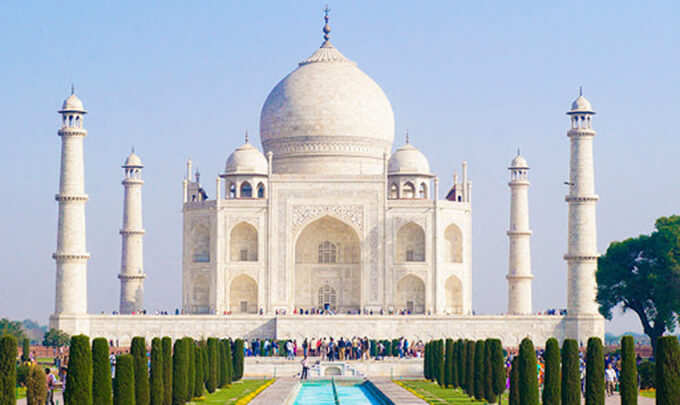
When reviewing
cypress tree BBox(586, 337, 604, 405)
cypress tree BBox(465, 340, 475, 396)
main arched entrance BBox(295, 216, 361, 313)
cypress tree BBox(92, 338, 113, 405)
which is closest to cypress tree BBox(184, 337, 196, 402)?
cypress tree BBox(92, 338, 113, 405)

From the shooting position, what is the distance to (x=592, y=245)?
33.0m

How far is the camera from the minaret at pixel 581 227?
108ft

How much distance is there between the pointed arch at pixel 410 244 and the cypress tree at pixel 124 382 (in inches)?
864

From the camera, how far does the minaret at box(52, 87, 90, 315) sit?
3219 cm

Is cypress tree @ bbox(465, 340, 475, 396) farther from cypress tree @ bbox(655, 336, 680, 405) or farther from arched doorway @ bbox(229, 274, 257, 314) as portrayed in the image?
arched doorway @ bbox(229, 274, 257, 314)

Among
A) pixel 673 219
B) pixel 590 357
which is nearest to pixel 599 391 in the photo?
pixel 590 357

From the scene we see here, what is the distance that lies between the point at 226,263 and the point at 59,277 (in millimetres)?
5135

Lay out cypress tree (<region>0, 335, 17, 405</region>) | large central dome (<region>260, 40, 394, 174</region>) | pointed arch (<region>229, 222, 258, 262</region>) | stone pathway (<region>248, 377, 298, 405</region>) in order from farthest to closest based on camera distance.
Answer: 1. large central dome (<region>260, 40, 394, 174</region>)
2. pointed arch (<region>229, 222, 258, 262</region>)
3. stone pathway (<region>248, 377, 298, 405</region>)
4. cypress tree (<region>0, 335, 17, 405</region>)

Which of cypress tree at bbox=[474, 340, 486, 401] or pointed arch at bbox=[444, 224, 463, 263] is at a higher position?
pointed arch at bbox=[444, 224, 463, 263]

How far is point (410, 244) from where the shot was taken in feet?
120

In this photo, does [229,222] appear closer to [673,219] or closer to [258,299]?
[258,299]

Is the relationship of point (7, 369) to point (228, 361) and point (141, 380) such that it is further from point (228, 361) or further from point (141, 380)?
point (228, 361)

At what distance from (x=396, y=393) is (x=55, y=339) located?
42.5 ft

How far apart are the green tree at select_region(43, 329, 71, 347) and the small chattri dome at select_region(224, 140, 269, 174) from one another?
810cm
